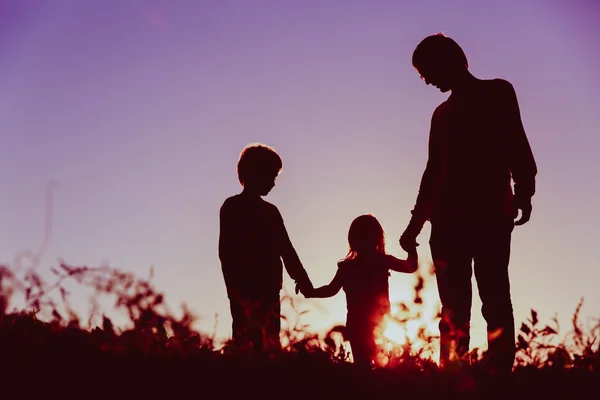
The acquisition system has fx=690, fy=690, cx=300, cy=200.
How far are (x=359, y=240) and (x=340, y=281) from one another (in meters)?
0.49

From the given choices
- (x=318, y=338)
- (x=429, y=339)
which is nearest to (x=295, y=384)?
(x=318, y=338)

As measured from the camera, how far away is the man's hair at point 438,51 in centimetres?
541

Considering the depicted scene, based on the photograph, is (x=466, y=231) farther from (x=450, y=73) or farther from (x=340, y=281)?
(x=340, y=281)

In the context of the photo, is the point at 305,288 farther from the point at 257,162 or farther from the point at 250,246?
the point at 257,162

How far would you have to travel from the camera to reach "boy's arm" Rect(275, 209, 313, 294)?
6770 mm

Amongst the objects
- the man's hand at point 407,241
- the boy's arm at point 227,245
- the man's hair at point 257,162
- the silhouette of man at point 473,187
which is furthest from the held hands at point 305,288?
the silhouette of man at point 473,187

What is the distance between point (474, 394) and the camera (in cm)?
332

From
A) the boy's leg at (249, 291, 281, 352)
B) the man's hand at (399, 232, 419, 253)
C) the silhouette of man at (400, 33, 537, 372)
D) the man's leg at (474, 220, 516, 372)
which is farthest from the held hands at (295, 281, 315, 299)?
the man's leg at (474, 220, 516, 372)

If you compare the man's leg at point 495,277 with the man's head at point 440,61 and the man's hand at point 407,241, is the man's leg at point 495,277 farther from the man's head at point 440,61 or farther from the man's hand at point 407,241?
the man's head at point 440,61

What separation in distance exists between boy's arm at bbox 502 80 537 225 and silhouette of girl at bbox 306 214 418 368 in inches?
82.0

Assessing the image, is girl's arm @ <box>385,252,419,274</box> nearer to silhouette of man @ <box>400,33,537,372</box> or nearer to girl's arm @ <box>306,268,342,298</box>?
girl's arm @ <box>306,268,342,298</box>

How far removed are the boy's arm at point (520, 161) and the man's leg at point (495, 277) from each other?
19 cm

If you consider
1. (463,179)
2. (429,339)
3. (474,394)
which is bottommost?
(474,394)

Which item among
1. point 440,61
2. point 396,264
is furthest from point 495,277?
point 396,264
